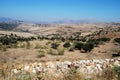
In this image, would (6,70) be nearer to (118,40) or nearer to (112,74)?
(112,74)

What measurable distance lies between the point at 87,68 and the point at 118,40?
3260cm

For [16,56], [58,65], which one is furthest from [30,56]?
[58,65]

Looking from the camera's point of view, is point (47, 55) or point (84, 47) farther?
point (84, 47)

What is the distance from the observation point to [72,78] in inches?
222

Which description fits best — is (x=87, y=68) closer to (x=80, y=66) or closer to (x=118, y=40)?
(x=80, y=66)

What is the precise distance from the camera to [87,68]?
8789mm

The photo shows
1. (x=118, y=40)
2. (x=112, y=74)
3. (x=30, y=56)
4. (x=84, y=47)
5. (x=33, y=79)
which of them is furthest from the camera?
(x=118, y=40)

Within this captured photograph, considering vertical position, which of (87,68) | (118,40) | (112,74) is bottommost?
(118,40)

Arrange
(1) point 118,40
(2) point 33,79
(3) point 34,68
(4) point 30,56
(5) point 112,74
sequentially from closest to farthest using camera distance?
(2) point 33,79 < (5) point 112,74 < (3) point 34,68 < (4) point 30,56 < (1) point 118,40

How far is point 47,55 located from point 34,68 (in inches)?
590

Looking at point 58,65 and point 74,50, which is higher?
point 58,65

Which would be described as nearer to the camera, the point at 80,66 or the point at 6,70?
the point at 6,70

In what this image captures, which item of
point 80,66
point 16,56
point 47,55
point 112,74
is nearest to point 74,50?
point 47,55

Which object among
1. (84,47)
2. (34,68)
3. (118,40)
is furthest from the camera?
(118,40)
